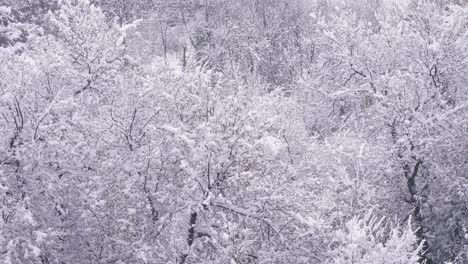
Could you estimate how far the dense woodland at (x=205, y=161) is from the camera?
45.1 feet

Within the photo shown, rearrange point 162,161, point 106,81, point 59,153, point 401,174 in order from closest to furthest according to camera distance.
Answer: point 59,153, point 162,161, point 106,81, point 401,174

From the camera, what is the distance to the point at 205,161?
1402 centimetres

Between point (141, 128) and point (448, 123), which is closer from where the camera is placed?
point (141, 128)

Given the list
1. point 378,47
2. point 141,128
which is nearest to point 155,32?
point 378,47

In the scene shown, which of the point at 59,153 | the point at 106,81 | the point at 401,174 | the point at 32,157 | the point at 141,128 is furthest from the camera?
the point at 401,174

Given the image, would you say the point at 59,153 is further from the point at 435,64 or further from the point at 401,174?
the point at 435,64

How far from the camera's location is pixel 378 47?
21734 millimetres

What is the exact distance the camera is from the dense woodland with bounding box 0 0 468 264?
45.1 ft

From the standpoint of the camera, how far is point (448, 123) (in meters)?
19.1

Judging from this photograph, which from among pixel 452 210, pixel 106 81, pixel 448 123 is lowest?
pixel 452 210

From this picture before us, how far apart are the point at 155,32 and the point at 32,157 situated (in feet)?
117

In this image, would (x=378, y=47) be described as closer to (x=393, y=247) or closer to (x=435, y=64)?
(x=435, y=64)

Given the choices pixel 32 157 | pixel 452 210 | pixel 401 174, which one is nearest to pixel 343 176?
pixel 401 174

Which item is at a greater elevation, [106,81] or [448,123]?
[106,81]
